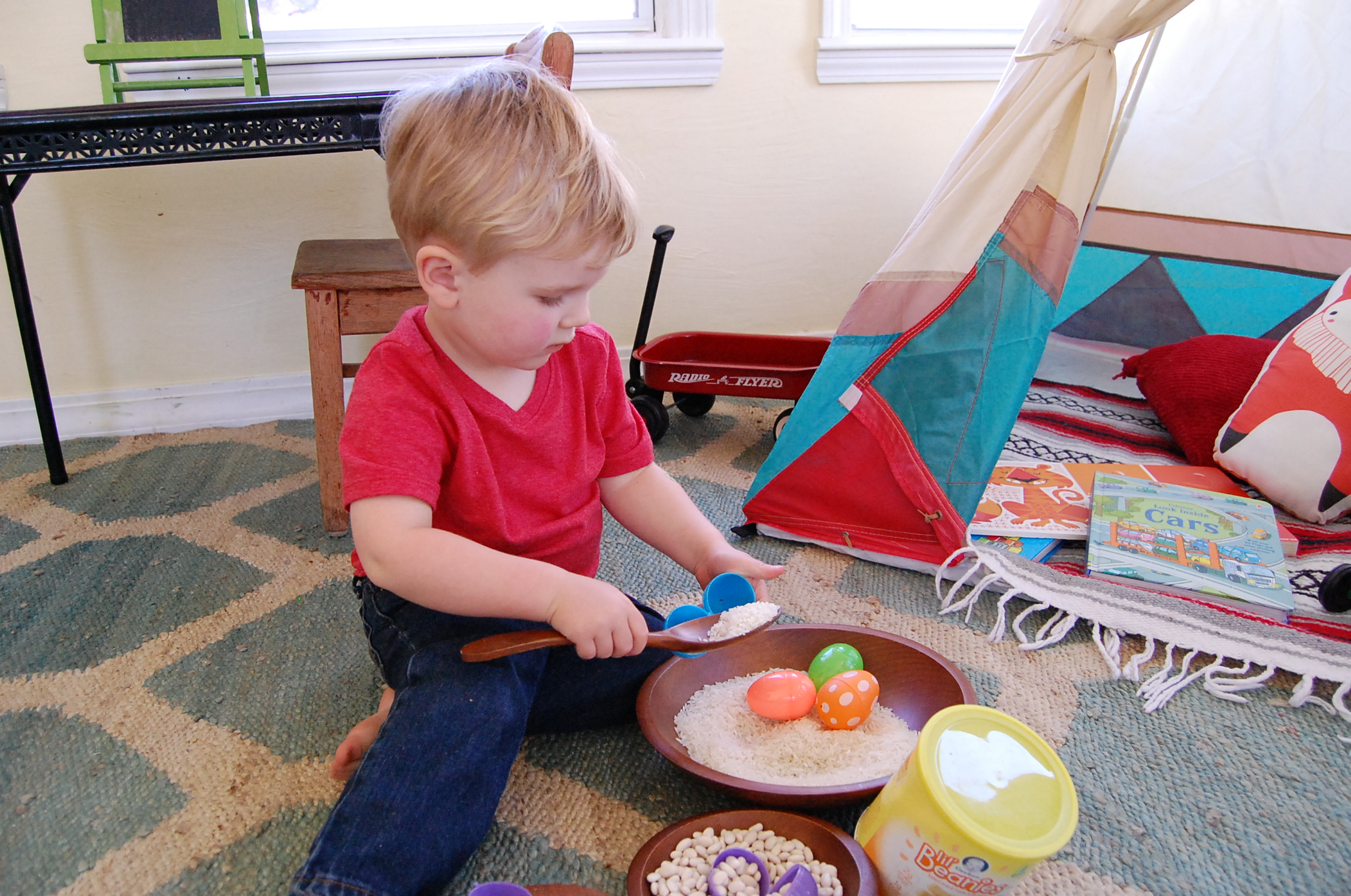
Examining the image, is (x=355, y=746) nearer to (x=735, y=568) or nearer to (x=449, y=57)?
(x=735, y=568)

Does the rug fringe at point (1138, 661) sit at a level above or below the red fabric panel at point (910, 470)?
below

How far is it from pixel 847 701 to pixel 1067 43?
2.74 feet

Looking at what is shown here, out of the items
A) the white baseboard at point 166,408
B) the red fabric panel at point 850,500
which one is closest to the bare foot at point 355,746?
the red fabric panel at point 850,500

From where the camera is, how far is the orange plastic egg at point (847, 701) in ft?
2.44

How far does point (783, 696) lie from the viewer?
76 cm

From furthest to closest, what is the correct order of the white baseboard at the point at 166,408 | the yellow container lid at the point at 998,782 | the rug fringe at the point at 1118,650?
1. the white baseboard at the point at 166,408
2. the rug fringe at the point at 1118,650
3. the yellow container lid at the point at 998,782

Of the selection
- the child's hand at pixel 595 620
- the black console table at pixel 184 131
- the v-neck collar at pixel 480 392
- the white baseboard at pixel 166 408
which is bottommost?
the white baseboard at pixel 166 408

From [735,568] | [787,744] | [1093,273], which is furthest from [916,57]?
[787,744]

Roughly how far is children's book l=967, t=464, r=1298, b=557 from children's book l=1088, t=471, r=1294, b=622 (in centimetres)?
3

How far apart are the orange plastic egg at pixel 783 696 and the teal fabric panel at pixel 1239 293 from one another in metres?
1.24

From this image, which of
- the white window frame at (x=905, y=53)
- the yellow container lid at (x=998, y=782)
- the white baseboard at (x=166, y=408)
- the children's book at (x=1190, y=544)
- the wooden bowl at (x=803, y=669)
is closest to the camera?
the yellow container lid at (x=998, y=782)

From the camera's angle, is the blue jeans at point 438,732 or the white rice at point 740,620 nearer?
the blue jeans at point 438,732

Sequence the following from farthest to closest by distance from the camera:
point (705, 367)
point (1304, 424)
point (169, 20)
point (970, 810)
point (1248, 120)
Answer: point (1248, 120)
point (705, 367)
point (169, 20)
point (1304, 424)
point (970, 810)

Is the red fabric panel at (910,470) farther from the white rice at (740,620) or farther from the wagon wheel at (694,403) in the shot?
the wagon wheel at (694,403)
